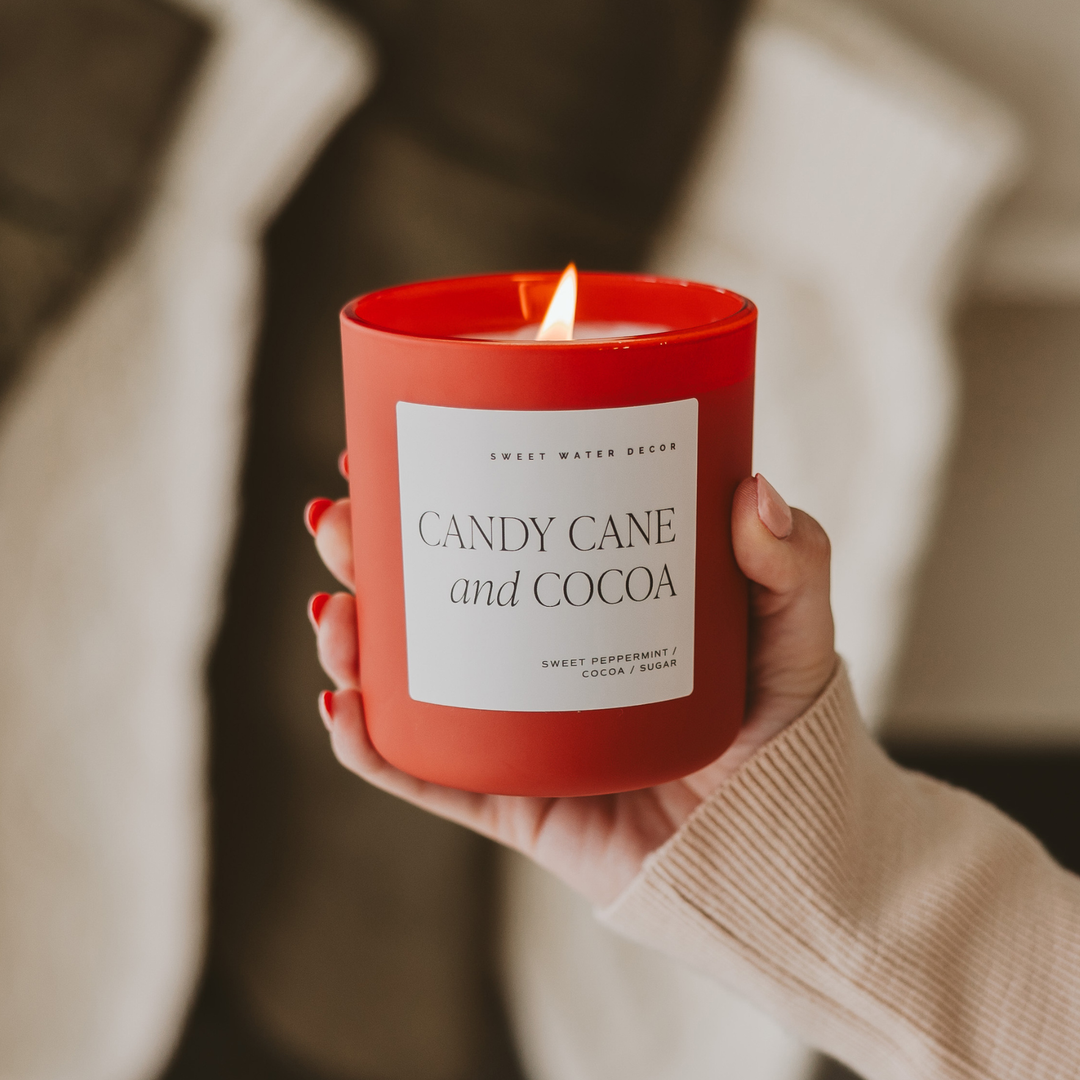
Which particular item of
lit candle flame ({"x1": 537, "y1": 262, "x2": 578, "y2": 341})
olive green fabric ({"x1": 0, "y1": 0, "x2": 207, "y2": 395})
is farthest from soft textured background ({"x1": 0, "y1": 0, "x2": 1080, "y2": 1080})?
lit candle flame ({"x1": 537, "y1": 262, "x2": 578, "y2": 341})

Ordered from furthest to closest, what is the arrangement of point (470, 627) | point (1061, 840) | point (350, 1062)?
point (1061, 840)
point (350, 1062)
point (470, 627)

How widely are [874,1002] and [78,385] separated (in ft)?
2.16

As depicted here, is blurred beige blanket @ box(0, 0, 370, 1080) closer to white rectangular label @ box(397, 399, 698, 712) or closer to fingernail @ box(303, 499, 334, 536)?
fingernail @ box(303, 499, 334, 536)

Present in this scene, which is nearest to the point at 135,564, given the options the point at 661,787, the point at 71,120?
the point at 71,120

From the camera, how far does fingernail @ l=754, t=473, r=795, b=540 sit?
41 centimetres

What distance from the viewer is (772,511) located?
1.36ft

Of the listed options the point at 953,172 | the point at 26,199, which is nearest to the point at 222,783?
the point at 26,199

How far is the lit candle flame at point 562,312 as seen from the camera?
1.41 feet

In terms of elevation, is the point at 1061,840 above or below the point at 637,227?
below

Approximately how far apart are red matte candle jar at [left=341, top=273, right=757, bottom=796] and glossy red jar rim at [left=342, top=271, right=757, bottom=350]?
13mm

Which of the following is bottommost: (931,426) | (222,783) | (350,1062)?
(350,1062)

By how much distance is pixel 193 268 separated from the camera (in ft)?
2.61

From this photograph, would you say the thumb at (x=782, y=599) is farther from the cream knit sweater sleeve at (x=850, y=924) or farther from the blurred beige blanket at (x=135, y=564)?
the blurred beige blanket at (x=135, y=564)

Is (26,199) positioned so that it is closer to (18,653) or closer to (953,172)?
(18,653)
